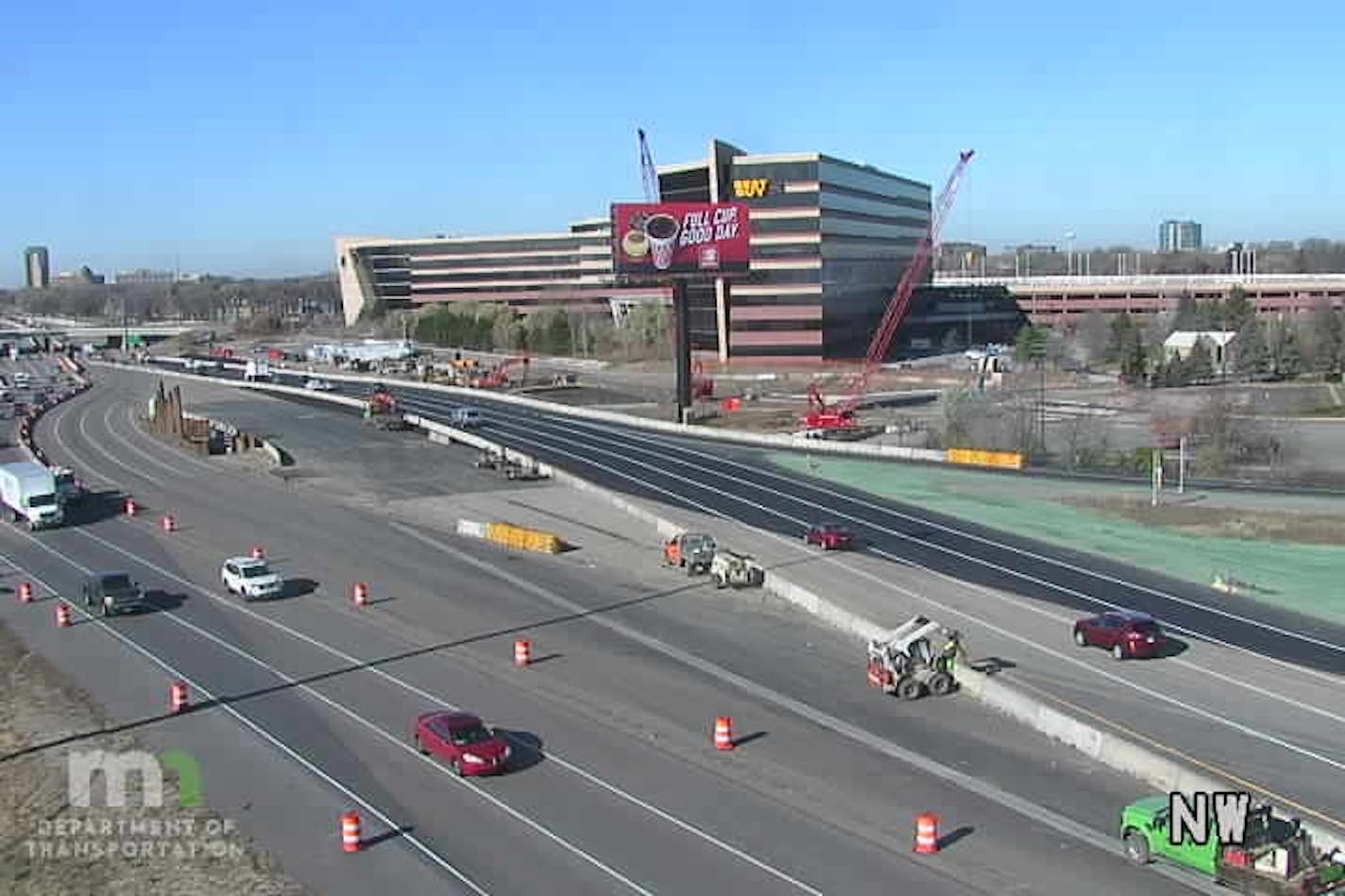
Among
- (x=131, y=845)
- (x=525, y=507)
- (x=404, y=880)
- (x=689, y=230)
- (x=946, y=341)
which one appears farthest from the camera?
(x=946, y=341)

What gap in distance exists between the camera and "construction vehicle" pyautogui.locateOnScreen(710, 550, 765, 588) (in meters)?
42.6

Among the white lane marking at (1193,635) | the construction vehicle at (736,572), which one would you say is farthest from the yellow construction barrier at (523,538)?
the white lane marking at (1193,635)

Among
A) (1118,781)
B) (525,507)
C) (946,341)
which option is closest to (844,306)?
(946,341)

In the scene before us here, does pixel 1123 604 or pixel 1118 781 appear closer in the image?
pixel 1118 781

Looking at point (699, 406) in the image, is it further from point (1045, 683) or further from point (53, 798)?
point (53, 798)

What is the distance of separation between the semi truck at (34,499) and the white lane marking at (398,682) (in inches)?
40.6

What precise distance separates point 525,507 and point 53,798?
3375 cm

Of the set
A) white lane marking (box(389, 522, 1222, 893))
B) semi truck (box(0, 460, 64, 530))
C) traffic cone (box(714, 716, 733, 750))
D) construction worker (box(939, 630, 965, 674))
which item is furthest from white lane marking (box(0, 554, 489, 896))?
semi truck (box(0, 460, 64, 530))

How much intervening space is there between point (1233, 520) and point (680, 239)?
44.4 meters

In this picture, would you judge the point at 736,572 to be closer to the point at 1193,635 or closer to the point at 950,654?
the point at 950,654

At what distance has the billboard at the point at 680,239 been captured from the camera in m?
86.6

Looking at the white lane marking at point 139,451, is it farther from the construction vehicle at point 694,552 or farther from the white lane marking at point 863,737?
the construction vehicle at point 694,552

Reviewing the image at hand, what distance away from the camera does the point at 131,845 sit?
2255 cm

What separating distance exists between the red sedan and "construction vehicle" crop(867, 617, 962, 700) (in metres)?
9.82
